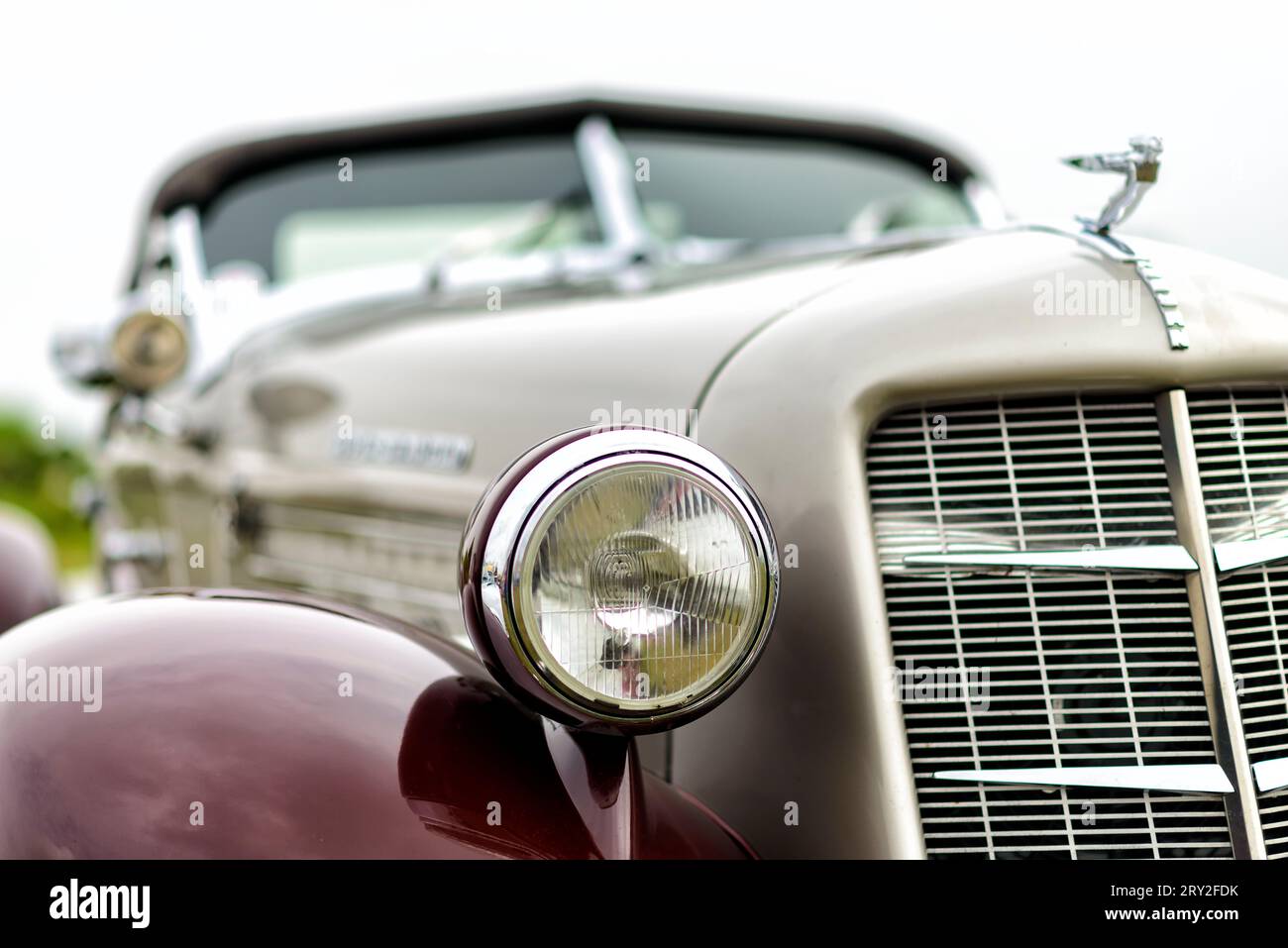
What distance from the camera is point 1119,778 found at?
1.49 m

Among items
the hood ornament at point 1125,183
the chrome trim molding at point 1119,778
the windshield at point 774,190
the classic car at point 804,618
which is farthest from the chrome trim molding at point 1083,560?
the windshield at point 774,190

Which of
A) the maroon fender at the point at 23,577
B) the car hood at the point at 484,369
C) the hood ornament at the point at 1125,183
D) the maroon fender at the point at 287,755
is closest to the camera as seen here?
the maroon fender at the point at 287,755

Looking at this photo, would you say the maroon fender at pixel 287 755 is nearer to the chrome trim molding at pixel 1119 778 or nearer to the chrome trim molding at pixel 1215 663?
the chrome trim molding at pixel 1119 778

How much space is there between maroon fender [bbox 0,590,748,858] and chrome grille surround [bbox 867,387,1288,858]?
0.35 meters

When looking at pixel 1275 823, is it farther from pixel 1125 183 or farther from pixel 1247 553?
pixel 1125 183

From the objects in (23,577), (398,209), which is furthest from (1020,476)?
(23,577)

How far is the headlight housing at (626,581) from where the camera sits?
4.22 ft

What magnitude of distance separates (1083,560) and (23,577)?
2.78m

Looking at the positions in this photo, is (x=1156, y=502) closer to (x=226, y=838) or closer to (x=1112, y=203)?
(x=1112, y=203)

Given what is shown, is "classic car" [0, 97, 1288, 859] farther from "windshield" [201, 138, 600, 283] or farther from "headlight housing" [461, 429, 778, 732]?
"windshield" [201, 138, 600, 283]

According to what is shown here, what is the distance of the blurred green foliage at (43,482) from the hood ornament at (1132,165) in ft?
47.3
